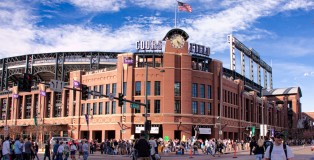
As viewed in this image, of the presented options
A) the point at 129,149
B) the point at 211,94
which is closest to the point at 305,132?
the point at 211,94

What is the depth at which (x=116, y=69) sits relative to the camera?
217 feet

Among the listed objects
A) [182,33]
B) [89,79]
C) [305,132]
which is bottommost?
[305,132]

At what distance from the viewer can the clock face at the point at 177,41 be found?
64.1 m

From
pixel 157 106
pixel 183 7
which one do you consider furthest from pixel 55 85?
pixel 183 7

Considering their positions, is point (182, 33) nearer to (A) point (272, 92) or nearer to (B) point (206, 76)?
(B) point (206, 76)

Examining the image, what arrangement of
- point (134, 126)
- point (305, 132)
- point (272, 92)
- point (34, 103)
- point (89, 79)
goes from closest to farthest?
point (134, 126), point (89, 79), point (34, 103), point (272, 92), point (305, 132)

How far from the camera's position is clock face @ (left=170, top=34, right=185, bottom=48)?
210 feet

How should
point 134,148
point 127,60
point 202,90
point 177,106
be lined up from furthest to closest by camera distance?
1. point 202,90
2. point 177,106
3. point 127,60
4. point 134,148

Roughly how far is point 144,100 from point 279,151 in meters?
51.7

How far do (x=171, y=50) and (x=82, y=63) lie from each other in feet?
99.5

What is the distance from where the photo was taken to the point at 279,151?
10086mm

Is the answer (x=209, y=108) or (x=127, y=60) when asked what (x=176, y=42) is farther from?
(x=209, y=108)

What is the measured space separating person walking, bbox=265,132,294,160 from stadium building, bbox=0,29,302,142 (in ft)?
128

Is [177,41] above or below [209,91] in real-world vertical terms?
above
